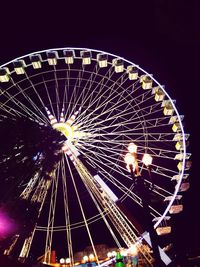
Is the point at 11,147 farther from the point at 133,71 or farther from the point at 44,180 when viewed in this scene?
the point at 133,71

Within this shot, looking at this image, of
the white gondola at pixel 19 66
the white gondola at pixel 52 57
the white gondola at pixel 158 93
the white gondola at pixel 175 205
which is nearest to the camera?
the white gondola at pixel 175 205

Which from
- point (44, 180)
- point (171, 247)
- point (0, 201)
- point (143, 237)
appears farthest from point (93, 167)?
point (171, 247)

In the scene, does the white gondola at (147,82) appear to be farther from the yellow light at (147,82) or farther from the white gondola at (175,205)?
the white gondola at (175,205)

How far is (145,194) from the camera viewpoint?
22.5 feet

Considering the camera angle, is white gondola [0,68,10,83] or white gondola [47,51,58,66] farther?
white gondola [47,51,58,66]

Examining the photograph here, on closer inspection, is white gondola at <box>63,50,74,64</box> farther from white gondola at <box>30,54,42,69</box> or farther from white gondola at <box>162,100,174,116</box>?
white gondola at <box>162,100,174,116</box>

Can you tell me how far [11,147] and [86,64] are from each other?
6.66 meters

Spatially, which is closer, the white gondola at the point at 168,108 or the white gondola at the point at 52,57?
the white gondola at the point at 168,108

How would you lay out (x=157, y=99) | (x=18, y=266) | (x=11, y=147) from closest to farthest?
(x=18, y=266) → (x=11, y=147) → (x=157, y=99)

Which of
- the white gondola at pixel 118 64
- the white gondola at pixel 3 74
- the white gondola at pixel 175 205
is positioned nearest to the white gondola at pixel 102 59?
the white gondola at pixel 118 64

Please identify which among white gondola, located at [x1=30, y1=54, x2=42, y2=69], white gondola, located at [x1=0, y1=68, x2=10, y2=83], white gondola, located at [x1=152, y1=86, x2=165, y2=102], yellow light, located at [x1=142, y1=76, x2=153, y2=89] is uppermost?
white gondola, located at [x1=30, y1=54, x2=42, y2=69]

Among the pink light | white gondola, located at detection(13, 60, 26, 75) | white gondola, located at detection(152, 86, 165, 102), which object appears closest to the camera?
the pink light

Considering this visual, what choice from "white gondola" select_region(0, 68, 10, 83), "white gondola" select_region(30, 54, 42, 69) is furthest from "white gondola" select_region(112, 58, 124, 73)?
"white gondola" select_region(0, 68, 10, 83)

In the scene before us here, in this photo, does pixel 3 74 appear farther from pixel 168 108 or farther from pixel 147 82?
pixel 168 108
